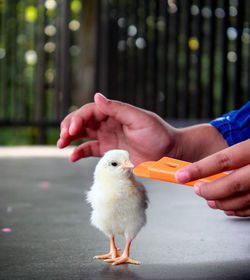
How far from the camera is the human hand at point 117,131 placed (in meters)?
0.90

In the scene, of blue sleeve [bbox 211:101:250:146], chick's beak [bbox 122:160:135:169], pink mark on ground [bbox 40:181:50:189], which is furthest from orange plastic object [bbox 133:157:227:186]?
pink mark on ground [bbox 40:181:50:189]

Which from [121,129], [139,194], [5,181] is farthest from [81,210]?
[5,181]

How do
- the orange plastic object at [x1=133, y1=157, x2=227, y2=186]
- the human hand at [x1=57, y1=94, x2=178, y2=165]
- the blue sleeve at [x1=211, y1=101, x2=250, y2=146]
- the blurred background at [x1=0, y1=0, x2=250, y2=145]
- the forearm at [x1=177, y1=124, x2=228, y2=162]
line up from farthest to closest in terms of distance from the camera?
the blurred background at [x1=0, y1=0, x2=250, y2=145], the blue sleeve at [x1=211, y1=101, x2=250, y2=146], the forearm at [x1=177, y1=124, x2=228, y2=162], the human hand at [x1=57, y1=94, x2=178, y2=165], the orange plastic object at [x1=133, y1=157, x2=227, y2=186]

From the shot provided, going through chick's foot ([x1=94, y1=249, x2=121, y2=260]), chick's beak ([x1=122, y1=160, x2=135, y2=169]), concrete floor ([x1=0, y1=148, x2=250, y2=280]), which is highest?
chick's beak ([x1=122, y1=160, x2=135, y2=169])

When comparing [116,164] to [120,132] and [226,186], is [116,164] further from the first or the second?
[120,132]

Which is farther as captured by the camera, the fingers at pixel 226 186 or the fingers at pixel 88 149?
the fingers at pixel 88 149

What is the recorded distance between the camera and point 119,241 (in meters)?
0.89

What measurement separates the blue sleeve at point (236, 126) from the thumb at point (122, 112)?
354 millimetres

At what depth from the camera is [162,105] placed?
3.48 m

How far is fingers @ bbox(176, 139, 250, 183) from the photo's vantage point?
687 mm

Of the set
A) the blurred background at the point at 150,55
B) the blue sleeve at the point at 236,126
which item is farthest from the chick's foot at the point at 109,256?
the blurred background at the point at 150,55

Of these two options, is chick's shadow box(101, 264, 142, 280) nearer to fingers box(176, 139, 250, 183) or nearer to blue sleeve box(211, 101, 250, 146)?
fingers box(176, 139, 250, 183)

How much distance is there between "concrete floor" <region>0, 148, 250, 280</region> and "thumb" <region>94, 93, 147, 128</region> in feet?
0.72

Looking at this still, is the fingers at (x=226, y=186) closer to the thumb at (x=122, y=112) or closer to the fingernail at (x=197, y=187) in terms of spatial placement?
the fingernail at (x=197, y=187)
